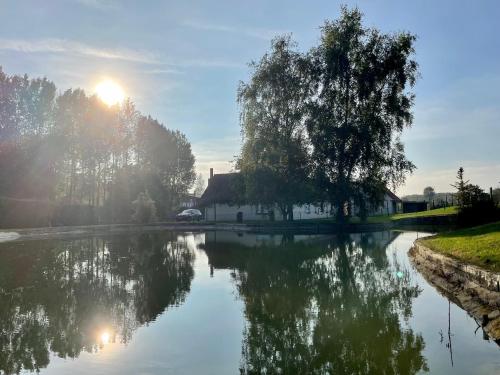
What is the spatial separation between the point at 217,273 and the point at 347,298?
6452 mm

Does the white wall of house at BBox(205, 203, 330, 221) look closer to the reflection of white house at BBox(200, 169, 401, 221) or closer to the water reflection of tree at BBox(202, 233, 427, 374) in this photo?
the reflection of white house at BBox(200, 169, 401, 221)

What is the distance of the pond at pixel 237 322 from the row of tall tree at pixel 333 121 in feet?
66.2

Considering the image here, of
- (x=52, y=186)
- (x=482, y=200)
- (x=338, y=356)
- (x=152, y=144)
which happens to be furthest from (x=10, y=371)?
(x=152, y=144)

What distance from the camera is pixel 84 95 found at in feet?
186

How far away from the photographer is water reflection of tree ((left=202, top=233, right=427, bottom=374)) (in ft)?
25.1

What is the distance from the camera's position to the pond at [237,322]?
302 inches

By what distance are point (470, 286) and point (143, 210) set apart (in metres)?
48.3

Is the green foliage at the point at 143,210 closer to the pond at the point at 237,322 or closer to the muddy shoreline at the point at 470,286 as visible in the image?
the pond at the point at 237,322

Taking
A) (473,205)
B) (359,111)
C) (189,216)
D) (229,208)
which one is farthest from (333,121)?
(189,216)

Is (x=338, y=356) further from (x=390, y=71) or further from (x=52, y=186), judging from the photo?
(x=52, y=186)

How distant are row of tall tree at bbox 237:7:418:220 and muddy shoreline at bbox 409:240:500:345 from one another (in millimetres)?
22816

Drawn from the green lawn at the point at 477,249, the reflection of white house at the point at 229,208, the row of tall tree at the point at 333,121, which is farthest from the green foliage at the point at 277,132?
the green lawn at the point at 477,249

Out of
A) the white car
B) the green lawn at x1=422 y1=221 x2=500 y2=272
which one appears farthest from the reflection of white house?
the green lawn at x1=422 y1=221 x2=500 y2=272

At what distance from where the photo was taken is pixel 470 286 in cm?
1112
